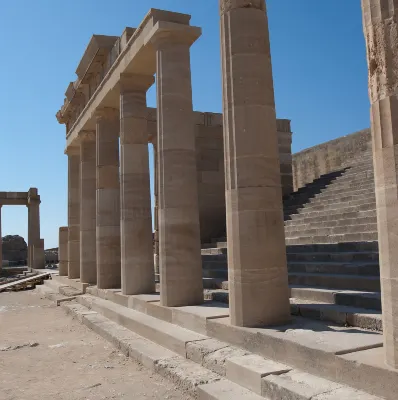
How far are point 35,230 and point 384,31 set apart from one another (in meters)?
38.4

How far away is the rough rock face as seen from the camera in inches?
2124

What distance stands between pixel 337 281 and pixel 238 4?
4762 mm

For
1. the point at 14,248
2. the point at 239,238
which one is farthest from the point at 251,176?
the point at 14,248

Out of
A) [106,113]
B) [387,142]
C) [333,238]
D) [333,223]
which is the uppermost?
[106,113]

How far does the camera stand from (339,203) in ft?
45.2

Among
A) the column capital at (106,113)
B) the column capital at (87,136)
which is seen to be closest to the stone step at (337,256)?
the column capital at (106,113)

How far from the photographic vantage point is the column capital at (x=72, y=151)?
20.2m

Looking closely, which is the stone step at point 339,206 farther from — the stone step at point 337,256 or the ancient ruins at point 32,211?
the ancient ruins at point 32,211

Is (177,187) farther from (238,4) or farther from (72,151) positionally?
(72,151)

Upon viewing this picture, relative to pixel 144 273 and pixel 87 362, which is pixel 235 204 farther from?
pixel 144 273

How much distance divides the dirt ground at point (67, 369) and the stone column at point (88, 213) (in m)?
4.65

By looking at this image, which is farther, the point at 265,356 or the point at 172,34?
the point at 172,34

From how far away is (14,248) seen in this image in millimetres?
54531

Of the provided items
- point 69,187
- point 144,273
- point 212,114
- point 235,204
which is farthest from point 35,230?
point 235,204
